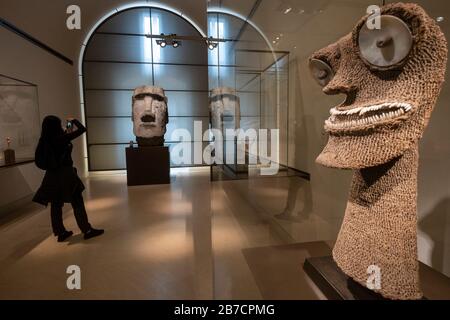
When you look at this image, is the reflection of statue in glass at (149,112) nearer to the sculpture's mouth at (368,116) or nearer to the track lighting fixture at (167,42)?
the track lighting fixture at (167,42)

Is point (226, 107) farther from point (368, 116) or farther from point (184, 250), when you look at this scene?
point (368, 116)

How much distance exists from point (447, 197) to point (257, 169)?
5.43ft

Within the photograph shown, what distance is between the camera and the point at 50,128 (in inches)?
88.0

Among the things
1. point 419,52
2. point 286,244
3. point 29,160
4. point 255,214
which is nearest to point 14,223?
point 29,160

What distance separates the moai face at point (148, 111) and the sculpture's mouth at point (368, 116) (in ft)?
14.2

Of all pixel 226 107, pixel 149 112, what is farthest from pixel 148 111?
pixel 226 107

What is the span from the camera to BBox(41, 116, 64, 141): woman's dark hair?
222 cm

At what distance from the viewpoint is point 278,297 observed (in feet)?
4.22

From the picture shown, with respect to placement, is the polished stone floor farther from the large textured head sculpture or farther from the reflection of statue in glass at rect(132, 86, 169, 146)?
the reflection of statue in glass at rect(132, 86, 169, 146)

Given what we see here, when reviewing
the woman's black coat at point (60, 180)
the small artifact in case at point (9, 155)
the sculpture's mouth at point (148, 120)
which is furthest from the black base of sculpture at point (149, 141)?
the woman's black coat at point (60, 180)

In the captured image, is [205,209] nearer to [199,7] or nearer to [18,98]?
[18,98]

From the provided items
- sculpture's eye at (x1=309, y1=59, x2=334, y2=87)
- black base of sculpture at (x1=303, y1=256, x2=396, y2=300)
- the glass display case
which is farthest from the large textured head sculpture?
the glass display case

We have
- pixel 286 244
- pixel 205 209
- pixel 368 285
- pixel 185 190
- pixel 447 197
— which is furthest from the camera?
pixel 185 190

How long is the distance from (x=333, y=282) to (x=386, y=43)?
102 centimetres
